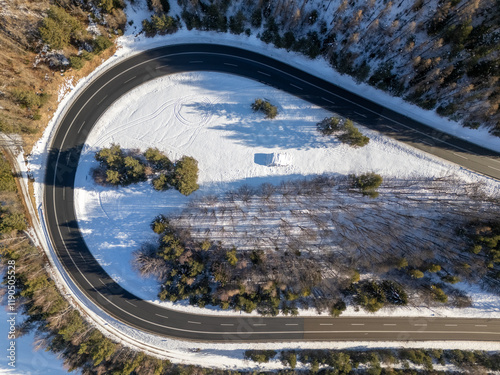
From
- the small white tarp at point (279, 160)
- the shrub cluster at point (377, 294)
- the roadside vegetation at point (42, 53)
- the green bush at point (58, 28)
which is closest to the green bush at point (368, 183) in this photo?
the small white tarp at point (279, 160)

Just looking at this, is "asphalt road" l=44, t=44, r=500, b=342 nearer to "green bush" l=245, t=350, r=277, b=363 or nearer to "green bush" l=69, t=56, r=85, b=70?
"green bush" l=245, t=350, r=277, b=363

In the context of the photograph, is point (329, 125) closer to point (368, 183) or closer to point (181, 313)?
point (368, 183)

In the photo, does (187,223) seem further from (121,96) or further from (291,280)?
(121,96)

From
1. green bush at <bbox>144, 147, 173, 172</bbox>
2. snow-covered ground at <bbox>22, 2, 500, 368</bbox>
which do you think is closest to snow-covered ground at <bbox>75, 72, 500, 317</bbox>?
snow-covered ground at <bbox>22, 2, 500, 368</bbox>

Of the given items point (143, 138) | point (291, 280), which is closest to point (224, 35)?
point (143, 138)

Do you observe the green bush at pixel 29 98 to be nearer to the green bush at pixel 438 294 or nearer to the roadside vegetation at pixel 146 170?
the roadside vegetation at pixel 146 170
